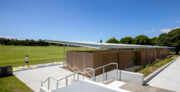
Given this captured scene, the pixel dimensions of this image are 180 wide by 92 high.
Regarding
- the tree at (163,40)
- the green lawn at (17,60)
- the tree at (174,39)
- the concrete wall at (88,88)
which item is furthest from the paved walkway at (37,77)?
the tree at (163,40)

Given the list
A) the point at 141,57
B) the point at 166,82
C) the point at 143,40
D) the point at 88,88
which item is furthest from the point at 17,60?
the point at 143,40

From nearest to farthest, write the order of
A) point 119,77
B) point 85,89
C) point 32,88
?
point 85,89 → point 119,77 → point 32,88

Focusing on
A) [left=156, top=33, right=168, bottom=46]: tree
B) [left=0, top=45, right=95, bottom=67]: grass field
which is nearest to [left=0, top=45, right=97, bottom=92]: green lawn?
[left=0, top=45, right=95, bottom=67]: grass field

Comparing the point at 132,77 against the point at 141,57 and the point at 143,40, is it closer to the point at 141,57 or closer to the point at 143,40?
→ the point at 141,57

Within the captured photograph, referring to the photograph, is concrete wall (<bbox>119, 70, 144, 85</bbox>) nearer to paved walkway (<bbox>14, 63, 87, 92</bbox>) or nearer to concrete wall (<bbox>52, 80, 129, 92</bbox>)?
concrete wall (<bbox>52, 80, 129, 92</bbox>)

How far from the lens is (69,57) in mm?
12539

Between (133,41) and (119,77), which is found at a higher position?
(133,41)

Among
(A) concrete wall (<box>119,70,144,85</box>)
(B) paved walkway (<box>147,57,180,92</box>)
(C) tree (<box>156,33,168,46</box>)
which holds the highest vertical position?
(C) tree (<box>156,33,168,46</box>)

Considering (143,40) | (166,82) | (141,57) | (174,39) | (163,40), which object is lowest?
(166,82)

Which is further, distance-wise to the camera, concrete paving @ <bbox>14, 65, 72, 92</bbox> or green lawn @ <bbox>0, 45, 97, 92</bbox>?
concrete paving @ <bbox>14, 65, 72, 92</bbox>

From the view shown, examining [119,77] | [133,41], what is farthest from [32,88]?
[133,41]

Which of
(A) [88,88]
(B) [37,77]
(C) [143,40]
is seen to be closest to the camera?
(A) [88,88]

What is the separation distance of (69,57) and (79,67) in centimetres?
229

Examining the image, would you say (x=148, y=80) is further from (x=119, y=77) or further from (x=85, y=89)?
(x=85, y=89)
